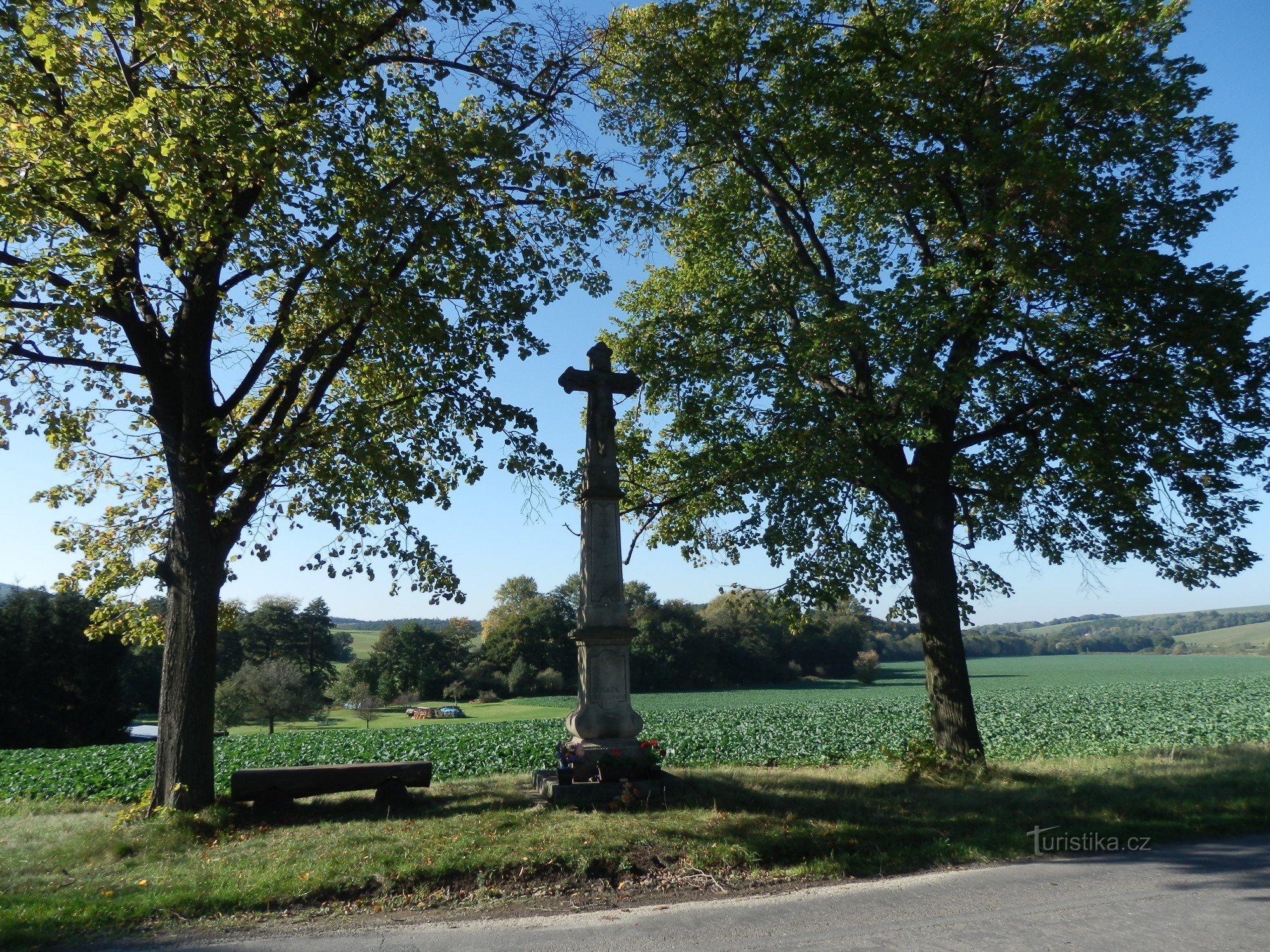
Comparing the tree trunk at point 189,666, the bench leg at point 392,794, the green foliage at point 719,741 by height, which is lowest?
the green foliage at point 719,741

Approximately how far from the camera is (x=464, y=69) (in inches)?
399

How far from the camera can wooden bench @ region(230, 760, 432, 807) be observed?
8992 mm

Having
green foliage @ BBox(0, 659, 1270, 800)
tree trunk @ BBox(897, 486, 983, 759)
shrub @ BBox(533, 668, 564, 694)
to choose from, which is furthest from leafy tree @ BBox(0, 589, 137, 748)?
tree trunk @ BBox(897, 486, 983, 759)

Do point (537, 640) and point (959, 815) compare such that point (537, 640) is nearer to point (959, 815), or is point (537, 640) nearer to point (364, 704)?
point (364, 704)

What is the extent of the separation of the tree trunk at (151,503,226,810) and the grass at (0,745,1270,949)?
0.51 meters

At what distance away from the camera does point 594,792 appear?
8.54m

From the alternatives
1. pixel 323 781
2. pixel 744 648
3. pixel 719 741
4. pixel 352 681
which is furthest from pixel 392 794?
pixel 744 648

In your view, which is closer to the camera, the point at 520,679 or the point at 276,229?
the point at 276,229

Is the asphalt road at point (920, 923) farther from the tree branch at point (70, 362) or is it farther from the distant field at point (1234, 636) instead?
the distant field at point (1234, 636)

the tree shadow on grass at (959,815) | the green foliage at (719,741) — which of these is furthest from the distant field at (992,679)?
the tree shadow on grass at (959,815)

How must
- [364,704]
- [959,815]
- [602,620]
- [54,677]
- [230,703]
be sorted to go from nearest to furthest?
1. [959,815]
2. [602,620]
3. [54,677]
4. [230,703]
5. [364,704]

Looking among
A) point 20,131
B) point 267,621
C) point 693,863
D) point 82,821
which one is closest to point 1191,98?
point 693,863

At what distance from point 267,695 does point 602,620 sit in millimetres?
37218

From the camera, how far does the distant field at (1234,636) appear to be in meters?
119
